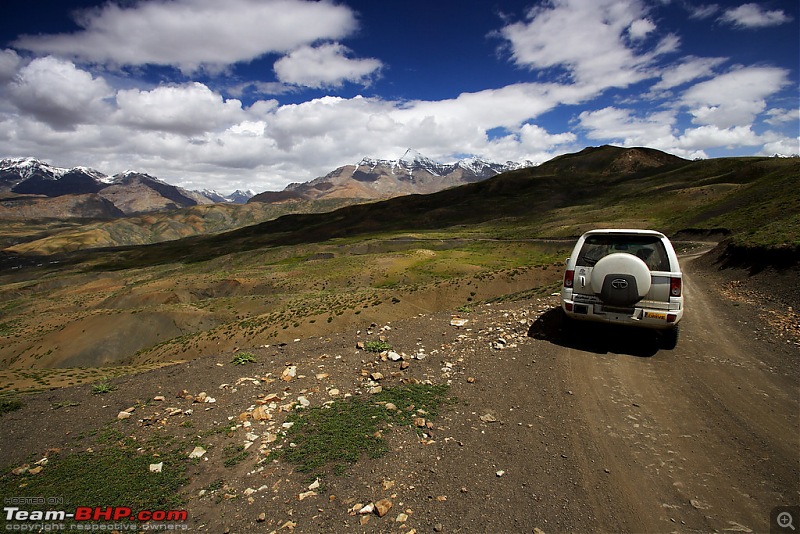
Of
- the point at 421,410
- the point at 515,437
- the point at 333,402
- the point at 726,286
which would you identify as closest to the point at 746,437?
the point at 515,437

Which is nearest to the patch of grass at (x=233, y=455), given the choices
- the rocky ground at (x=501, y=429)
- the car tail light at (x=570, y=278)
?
the rocky ground at (x=501, y=429)

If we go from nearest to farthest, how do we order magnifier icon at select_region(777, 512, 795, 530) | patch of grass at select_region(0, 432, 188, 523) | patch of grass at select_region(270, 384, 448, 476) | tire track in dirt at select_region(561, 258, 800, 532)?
1. magnifier icon at select_region(777, 512, 795, 530)
2. tire track in dirt at select_region(561, 258, 800, 532)
3. patch of grass at select_region(0, 432, 188, 523)
4. patch of grass at select_region(270, 384, 448, 476)

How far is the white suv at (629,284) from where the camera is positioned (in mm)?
8430

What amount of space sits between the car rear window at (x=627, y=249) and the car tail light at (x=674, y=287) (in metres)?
0.37

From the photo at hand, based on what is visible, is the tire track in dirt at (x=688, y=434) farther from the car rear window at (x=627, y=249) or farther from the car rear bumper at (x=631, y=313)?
the car rear window at (x=627, y=249)

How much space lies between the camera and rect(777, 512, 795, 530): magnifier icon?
13.3 ft

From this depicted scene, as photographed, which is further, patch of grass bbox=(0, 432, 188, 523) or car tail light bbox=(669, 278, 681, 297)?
car tail light bbox=(669, 278, 681, 297)

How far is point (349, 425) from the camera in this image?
6.46 metres

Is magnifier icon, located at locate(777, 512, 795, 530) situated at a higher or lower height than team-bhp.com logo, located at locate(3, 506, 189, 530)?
higher

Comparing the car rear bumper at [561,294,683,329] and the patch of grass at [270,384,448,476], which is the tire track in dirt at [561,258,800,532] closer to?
the car rear bumper at [561,294,683,329]

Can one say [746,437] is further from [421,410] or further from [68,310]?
[68,310]

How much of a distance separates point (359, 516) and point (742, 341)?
10996 mm

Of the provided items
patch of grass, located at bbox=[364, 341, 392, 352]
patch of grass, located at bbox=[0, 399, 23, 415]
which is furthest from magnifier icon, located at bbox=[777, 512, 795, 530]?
patch of grass, located at bbox=[0, 399, 23, 415]

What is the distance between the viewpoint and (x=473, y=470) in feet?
17.1
